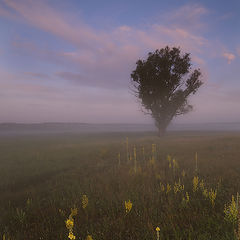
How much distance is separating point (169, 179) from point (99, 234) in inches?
187

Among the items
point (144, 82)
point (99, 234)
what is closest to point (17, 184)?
point (99, 234)

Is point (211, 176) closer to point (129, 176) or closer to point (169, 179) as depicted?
point (169, 179)

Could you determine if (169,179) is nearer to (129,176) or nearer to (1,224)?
(129,176)

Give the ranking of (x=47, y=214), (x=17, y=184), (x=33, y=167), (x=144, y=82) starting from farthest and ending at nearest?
1. (x=144, y=82)
2. (x=33, y=167)
3. (x=17, y=184)
4. (x=47, y=214)

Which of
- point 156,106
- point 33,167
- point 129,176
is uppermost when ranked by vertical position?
point 156,106

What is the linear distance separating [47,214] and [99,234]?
7.90 feet

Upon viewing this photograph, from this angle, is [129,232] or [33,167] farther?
[33,167]

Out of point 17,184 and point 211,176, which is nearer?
point 211,176

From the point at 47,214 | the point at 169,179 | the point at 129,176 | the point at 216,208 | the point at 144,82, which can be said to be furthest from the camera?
the point at 144,82

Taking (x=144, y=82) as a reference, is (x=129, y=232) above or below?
below

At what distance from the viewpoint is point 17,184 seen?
384 inches

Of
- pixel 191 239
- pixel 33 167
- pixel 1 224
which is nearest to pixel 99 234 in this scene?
pixel 191 239

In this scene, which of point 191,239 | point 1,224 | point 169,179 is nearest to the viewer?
point 191,239

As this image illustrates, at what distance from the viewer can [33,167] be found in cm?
1367
